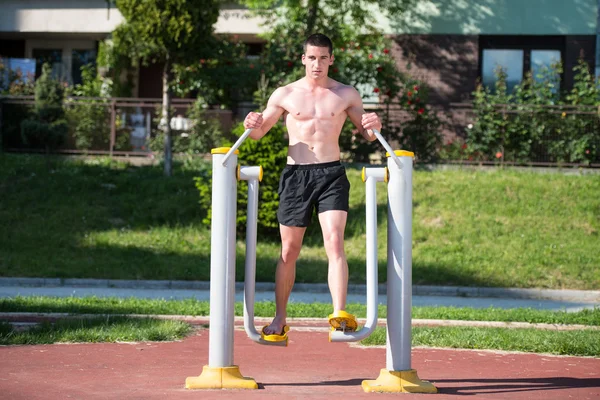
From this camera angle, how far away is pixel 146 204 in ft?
63.7

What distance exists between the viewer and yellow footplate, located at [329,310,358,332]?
246 inches

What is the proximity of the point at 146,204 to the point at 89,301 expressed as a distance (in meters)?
7.47

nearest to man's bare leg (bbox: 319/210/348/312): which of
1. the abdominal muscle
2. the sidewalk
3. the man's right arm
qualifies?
the abdominal muscle

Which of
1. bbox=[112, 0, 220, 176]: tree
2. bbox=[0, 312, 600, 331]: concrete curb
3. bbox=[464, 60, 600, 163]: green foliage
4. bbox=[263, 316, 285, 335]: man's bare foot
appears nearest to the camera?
bbox=[263, 316, 285, 335]: man's bare foot

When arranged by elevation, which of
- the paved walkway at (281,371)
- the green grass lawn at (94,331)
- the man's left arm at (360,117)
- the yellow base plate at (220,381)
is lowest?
the green grass lawn at (94,331)

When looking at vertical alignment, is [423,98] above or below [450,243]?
above

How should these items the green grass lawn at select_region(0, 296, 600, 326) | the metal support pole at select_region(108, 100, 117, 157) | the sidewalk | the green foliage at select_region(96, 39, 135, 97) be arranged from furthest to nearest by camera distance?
the green foliage at select_region(96, 39, 135, 97) → the metal support pole at select_region(108, 100, 117, 157) → the sidewalk → the green grass lawn at select_region(0, 296, 600, 326)

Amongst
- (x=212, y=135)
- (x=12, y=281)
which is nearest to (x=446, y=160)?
(x=212, y=135)

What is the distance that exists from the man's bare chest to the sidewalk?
793 cm

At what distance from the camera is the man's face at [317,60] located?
21.8ft

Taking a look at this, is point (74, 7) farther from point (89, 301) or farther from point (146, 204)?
point (89, 301)

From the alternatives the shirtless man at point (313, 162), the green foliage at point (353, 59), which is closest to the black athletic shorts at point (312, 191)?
the shirtless man at point (313, 162)

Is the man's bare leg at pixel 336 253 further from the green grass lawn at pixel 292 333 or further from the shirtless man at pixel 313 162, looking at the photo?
the green grass lawn at pixel 292 333

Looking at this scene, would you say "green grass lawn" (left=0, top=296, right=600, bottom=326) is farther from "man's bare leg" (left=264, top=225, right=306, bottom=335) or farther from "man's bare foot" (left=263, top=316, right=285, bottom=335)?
"man's bare foot" (left=263, top=316, right=285, bottom=335)
